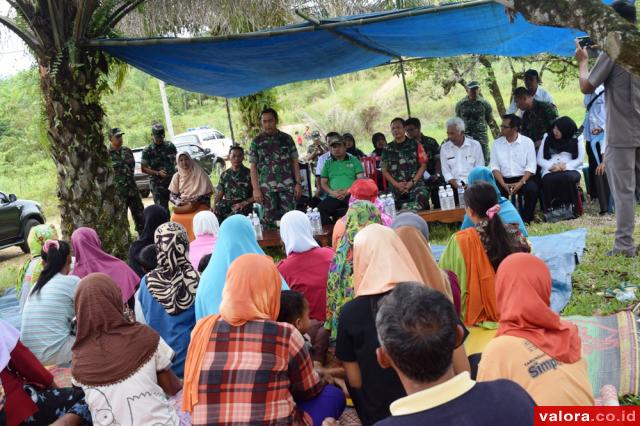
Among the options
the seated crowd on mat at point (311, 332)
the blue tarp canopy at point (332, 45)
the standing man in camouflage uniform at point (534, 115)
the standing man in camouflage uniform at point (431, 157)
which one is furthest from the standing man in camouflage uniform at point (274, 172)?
the seated crowd on mat at point (311, 332)

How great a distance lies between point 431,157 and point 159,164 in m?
3.99

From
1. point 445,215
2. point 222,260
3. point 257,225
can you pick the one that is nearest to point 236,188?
point 257,225

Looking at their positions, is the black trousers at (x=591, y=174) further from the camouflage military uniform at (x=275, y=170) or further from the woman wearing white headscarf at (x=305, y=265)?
the woman wearing white headscarf at (x=305, y=265)

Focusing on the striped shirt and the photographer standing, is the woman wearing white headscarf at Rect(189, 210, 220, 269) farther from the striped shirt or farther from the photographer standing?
the photographer standing

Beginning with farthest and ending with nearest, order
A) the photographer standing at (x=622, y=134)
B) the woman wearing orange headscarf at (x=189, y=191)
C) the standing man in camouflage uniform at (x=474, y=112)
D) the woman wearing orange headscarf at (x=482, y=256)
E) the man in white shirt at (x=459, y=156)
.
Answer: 1. the standing man in camouflage uniform at (x=474, y=112)
2. the woman wearing orange headscarf at (x=189, y=191)
3. the man in white shirt at (x=459, y=156)
4. the photographer standing at (x=622, y=134)
5. the woman wearing orange headscarf at (x=482, y=256)

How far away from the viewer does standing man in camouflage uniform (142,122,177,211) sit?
944 centimetres

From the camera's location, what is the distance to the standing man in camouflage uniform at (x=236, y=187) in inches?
334

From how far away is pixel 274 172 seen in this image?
26.7ft

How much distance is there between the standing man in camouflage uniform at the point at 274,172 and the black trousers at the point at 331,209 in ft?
A: 1.18

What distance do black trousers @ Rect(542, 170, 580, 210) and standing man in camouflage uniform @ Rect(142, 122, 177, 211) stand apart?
5.28m

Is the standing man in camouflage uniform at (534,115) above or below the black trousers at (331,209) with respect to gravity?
above

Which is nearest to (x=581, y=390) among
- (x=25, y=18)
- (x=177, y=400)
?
(x=177, y=400)

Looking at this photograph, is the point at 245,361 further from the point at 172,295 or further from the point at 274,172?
the point at 274,172

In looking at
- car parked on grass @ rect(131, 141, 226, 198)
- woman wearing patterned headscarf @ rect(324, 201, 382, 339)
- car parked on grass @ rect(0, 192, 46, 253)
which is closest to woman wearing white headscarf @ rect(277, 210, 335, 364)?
woman wearing patterned headscarf @ rect(324, 201, 382, 339)
